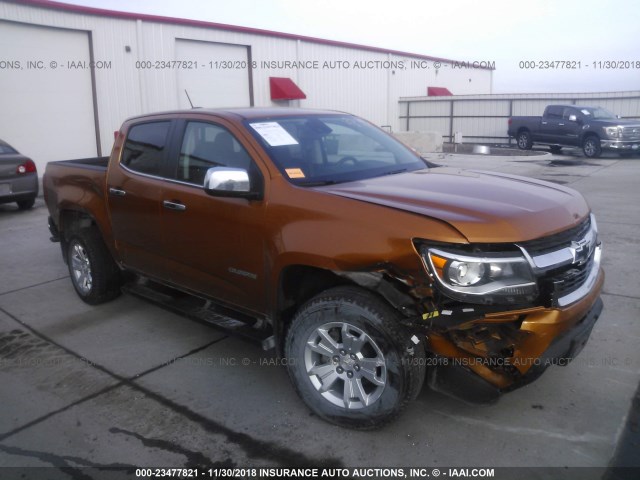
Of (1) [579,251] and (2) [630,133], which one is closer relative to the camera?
(1) [579,251]

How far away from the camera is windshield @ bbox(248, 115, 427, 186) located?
368 centimetres

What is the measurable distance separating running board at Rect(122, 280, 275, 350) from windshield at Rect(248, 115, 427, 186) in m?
1.04

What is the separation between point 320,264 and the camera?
317 cm

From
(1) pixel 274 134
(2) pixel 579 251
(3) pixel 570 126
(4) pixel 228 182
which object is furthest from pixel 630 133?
(4) pixel 228 182

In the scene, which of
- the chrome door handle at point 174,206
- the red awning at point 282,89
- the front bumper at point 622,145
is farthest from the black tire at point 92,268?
the front bumper at point 622,145

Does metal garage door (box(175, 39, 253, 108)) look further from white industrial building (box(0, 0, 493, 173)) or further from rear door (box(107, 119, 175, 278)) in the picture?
rear door (box(107, 119, 175, 278))

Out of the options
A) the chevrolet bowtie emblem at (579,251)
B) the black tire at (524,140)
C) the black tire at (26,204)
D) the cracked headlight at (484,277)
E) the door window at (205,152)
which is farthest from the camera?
the black tire at (524,140)

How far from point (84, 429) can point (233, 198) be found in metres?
1.65

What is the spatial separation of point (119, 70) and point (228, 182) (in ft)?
51.8

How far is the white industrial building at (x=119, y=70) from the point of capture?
15367 millimetres

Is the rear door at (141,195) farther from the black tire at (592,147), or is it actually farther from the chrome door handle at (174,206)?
the black tire at (592,147)

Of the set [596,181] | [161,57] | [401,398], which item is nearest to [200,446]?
[401,398]

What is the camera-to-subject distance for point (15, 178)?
34.6ft

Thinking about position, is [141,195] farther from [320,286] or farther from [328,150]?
[320,286]
